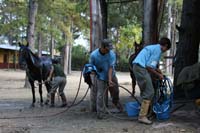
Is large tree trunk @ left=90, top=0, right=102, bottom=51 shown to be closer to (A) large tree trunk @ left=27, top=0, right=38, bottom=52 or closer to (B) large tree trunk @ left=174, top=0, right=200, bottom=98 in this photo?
(B) large tree trunk @ left=174, top=0, right=200, bottom=98

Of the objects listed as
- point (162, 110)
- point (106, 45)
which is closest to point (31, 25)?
point (106, 45)

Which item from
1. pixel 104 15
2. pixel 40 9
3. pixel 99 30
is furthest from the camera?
pixel 40 9

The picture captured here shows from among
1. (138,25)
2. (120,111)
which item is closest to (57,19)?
(138,25)

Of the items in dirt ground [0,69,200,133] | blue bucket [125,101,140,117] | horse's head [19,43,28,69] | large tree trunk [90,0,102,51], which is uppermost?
large tree trunk [90,0,102,51]

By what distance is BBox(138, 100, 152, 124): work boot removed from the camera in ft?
29.7

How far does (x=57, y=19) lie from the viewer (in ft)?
106

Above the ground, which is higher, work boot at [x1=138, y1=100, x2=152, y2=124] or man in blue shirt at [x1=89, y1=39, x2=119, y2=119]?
man in blue shirt at [x1=89, y1=39, x2=119, y2=119]

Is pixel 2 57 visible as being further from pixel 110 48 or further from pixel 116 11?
pixel 110 48

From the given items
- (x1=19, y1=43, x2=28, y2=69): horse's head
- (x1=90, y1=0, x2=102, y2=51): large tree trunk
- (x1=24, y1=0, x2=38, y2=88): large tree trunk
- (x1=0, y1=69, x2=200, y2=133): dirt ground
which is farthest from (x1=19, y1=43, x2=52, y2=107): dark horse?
(x1=24, y1=0, x2=38, y2=88): large tree trunk

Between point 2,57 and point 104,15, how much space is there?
56763 millimetres

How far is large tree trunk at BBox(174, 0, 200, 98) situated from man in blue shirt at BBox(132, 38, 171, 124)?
3.99 meters

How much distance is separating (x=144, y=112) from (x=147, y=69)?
0.95 metres

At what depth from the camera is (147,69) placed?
9141mm

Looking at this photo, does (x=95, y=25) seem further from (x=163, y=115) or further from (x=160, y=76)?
(x=163, y=115)
